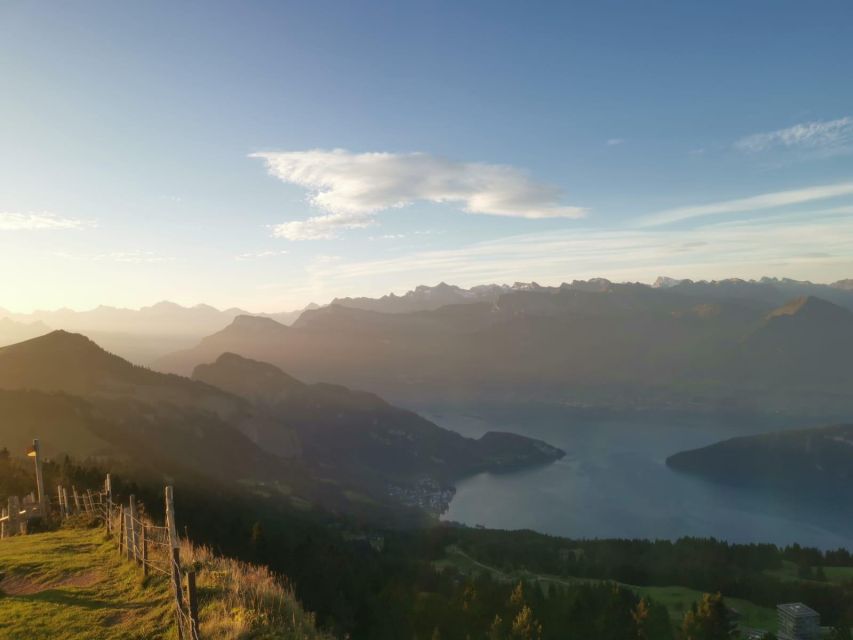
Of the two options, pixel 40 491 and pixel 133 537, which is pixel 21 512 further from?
pixel 133 537

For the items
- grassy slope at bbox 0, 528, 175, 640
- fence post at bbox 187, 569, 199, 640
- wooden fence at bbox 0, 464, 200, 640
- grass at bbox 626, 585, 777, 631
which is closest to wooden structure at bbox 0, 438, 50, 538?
wooden fence at bbox 0, 464, 200, 640

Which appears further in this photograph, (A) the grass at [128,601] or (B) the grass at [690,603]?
(B) the grass at [690,603]

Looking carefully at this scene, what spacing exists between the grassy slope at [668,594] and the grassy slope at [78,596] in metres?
63.2

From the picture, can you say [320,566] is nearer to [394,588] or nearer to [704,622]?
[394,588]

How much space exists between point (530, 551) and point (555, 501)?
9541cm

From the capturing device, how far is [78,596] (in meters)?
15.8

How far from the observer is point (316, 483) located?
197 meters

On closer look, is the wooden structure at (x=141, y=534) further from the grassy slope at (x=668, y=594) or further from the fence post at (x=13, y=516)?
the grassy slope at (x=668, y=594)

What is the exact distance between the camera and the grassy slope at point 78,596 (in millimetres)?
13477

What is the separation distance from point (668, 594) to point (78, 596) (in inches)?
3169

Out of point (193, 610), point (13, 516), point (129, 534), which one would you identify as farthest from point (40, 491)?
point (193, 610)

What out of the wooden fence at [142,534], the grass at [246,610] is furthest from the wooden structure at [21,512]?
the grass at [246,610]

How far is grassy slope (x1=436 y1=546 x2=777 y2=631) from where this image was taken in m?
64.8

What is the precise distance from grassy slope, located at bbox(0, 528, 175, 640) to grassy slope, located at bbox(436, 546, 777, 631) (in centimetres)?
6319
